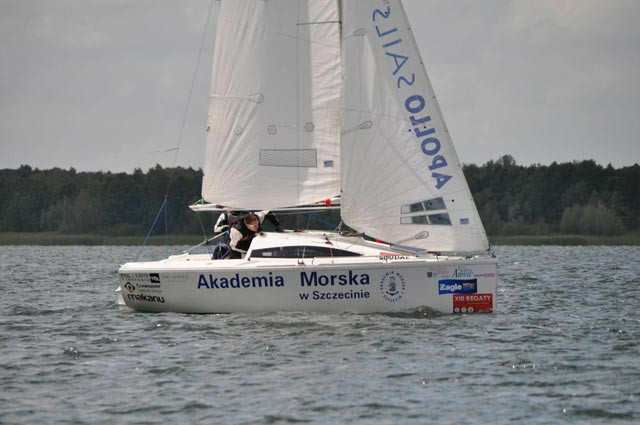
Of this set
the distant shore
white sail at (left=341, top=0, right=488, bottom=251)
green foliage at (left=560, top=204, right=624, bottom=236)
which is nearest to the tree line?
green foliage at (left=560, top=204, right=624, bottom=236)

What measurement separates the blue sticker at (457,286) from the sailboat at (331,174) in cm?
3

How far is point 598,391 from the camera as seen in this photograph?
52.3 ft

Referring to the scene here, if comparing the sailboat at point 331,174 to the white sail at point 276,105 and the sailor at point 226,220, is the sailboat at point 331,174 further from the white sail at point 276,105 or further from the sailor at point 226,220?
the sailor at point 226,220

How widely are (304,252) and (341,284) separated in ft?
3.77

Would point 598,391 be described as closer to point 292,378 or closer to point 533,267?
point 292,378

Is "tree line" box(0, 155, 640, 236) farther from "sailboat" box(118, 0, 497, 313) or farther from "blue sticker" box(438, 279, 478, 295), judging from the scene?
"blue sticker" box(438, 279, 478, 295)

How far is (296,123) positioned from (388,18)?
A: 3129mm

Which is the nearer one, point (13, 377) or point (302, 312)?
point (13, 377)

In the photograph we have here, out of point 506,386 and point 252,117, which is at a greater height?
point 252,117

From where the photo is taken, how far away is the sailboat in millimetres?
22578

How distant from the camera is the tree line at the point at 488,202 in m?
118

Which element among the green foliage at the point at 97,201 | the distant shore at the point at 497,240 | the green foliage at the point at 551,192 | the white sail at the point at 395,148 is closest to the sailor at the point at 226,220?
the white sail at the point at 395,148

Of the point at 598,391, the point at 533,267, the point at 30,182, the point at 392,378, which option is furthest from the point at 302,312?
the point at 30,182

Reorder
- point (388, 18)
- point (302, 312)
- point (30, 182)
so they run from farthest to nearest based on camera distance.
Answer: point (30, 182) → point (388, 18) → point (302, 312)
